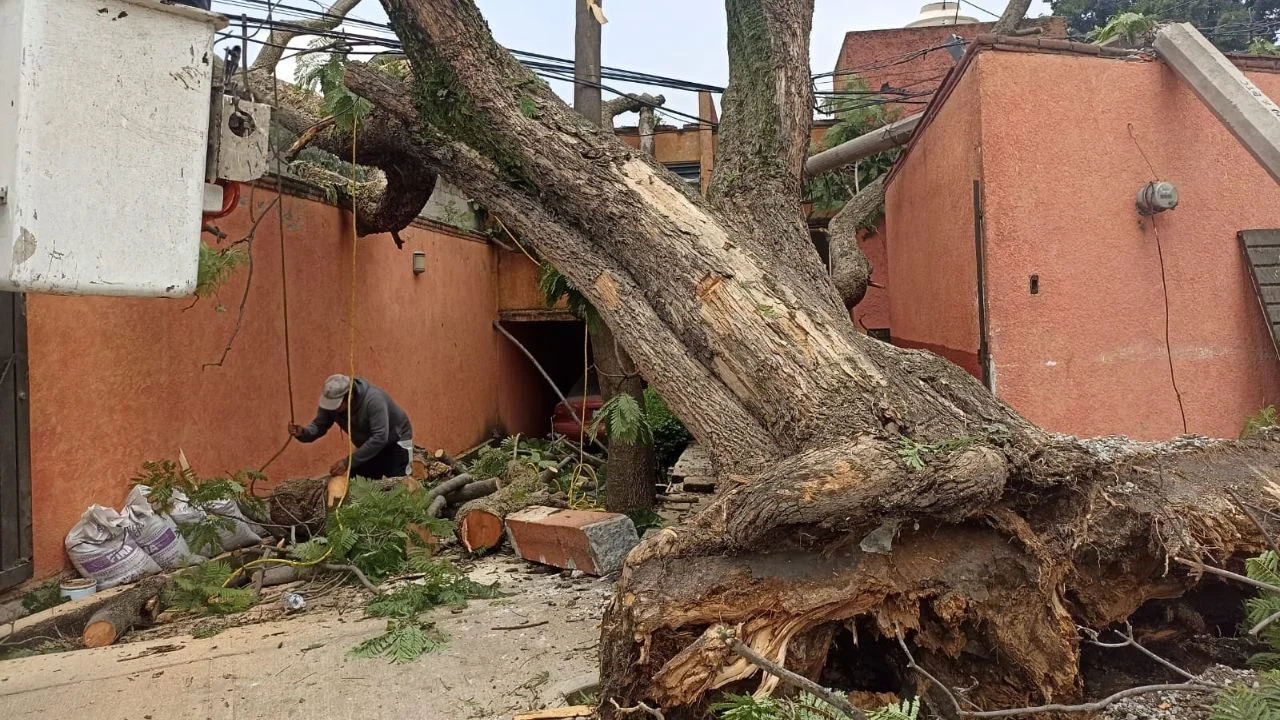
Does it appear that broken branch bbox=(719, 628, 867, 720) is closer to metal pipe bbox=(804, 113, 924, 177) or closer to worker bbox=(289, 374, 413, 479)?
worker bbox=(289, 374, 413, 479)

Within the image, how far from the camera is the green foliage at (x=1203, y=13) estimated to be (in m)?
19.6

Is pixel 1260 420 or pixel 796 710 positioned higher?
pixel 1260 420

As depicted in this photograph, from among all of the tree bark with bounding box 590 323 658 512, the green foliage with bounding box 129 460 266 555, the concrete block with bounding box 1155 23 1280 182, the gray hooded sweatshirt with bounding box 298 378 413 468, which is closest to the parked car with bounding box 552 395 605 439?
the tree bark with bounding box 590 323 658 512

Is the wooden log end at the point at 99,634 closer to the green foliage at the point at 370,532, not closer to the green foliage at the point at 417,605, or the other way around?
the green foliage at the point at 370,532

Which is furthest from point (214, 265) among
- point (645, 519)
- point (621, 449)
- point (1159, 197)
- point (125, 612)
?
point (1159, 197)

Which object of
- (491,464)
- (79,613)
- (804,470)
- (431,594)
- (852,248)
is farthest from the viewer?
(852,248)

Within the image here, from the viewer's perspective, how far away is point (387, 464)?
6871 mm

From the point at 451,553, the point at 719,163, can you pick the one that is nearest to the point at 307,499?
the point at 451,553

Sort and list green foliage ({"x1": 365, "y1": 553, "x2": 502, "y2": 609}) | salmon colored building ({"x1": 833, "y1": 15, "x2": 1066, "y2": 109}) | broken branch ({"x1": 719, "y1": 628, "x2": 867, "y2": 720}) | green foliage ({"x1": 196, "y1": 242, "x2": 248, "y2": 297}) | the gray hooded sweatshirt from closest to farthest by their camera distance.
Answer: broken branch ({"x1": 719, "y1": 628, "x2": 867, "y2": 720}) < green foliage ({"x1": 365, "y1": 553, "x2": 502, "y2": 609}) < green foliage ({"x1": 196, "y1": 242, "x2": 248, "y2": 297}) < the gray hooded sweatshirt < salmon colored building ({"x1": 833, "y1": 15, "x2": 1066, "y2": 109})

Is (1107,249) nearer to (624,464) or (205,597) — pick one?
(624,464)

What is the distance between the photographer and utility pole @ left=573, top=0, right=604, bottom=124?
7656 millimetres

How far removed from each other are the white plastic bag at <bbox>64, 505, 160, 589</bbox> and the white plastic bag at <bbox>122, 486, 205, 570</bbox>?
53 millimetres

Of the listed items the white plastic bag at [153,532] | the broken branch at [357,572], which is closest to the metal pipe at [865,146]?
the broken branch at [357,572]

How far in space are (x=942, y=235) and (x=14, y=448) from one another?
288 inches
